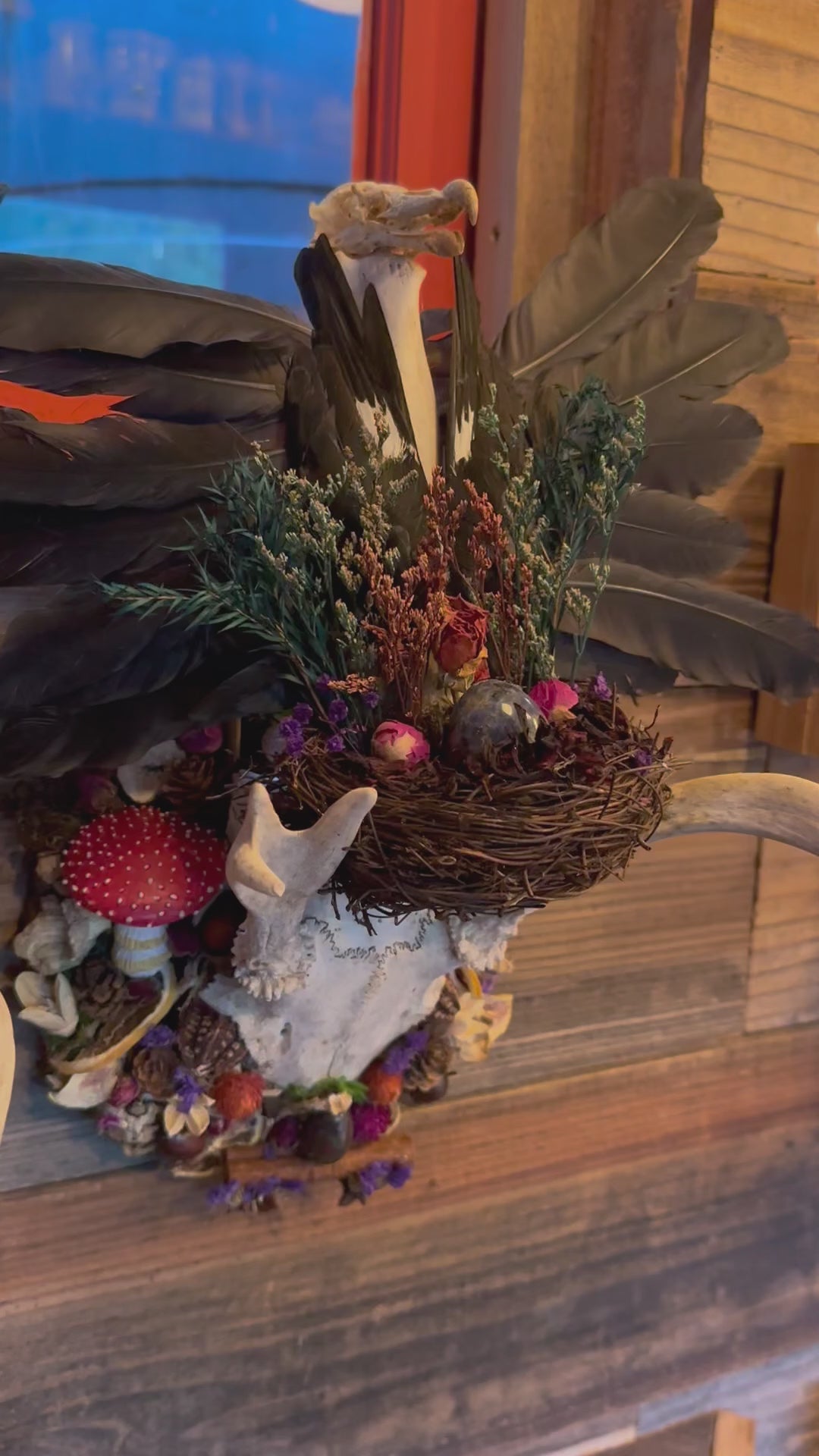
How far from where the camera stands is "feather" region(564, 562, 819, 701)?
75 centimetres

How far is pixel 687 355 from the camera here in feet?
2.56

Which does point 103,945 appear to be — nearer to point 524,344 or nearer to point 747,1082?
point 524,344

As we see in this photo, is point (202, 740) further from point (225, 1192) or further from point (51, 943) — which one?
point (225, 1192)

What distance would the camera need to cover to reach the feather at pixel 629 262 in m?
0.77

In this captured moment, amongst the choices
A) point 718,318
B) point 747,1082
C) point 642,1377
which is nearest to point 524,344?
point 718,318

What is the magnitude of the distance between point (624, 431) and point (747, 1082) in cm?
79

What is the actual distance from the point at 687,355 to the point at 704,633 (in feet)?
0.72

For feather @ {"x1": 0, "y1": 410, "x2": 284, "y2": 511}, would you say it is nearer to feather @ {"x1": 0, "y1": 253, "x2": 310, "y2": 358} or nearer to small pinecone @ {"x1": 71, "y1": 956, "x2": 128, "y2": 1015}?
feather @ {"x1": 0, "y1": 253, "x2": 310, "y2": 358}

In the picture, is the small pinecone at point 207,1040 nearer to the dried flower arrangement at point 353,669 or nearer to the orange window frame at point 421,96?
the dried flower arrangement at point 353,669

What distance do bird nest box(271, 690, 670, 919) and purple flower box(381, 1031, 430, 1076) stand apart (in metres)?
0.28

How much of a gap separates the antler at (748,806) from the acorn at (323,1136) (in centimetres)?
35

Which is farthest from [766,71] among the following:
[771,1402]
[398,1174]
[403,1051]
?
[771,1402]

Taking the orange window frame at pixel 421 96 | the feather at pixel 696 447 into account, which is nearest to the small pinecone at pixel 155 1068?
the feather at pixel 696 447

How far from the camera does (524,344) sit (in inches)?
29.8
